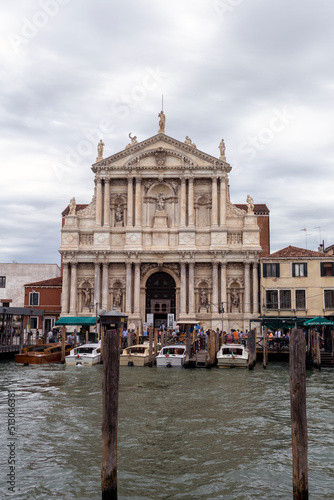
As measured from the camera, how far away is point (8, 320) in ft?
104

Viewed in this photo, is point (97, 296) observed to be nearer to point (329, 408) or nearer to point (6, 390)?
point (6, 390)

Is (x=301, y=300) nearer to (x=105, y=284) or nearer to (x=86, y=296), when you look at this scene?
(x=105, y=284)

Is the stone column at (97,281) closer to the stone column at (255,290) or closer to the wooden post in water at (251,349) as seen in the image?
the stone column at (255,290)

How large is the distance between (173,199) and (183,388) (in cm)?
2274

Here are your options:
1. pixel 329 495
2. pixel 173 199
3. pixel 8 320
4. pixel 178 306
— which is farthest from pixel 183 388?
pixel 173 199

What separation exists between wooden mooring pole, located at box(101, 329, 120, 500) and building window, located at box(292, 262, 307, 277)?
1222 inches

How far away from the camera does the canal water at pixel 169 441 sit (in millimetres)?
8984

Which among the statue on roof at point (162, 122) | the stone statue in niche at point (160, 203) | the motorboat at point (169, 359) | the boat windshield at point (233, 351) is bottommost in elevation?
the motorboat at point (169, 359)

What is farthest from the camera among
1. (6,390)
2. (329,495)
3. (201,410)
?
(6,390)

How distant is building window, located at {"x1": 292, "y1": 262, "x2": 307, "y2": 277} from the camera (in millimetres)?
38031

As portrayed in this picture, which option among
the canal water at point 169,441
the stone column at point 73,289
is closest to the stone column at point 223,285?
the stone column at point 73,289

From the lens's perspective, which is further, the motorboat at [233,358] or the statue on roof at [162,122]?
the statue on roof at [162,122]

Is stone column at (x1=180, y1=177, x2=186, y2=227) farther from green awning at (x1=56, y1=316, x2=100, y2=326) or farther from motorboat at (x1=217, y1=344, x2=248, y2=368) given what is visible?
motorboat at (x1=217, y1=344, x2=248, y2=368)

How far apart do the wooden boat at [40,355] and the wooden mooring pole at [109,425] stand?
64.5 feet
